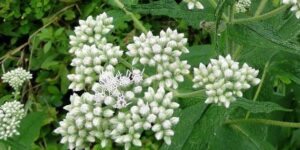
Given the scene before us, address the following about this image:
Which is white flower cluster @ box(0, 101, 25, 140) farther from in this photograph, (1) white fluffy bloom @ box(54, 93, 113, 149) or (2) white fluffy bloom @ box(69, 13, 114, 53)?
(1) white fluffy bloom @ box(54, 93, 113, 149)

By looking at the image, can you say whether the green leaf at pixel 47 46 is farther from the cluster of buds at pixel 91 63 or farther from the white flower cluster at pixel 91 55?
the cluster of buds at pixel 91 63

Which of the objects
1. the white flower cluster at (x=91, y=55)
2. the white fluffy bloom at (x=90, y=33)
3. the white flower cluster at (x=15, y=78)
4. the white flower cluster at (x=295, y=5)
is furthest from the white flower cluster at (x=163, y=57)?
the white flower cluster at (x=15, y=78)

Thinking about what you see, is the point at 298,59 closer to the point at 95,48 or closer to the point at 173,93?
the point at 173,93

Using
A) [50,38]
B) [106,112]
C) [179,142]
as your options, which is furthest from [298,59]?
[50,38]

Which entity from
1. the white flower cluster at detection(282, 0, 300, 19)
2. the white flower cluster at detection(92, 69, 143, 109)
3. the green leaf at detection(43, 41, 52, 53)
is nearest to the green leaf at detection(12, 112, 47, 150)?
the white flower cluster at detection(92, 69, 143, 109)

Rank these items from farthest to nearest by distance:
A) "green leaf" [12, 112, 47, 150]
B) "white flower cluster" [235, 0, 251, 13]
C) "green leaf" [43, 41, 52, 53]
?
"green leaf" [43, 41, 52, 53] → "white flower cluster" [235, 0, 251, 13] → "green leaf" [12, 112, 47, 150]

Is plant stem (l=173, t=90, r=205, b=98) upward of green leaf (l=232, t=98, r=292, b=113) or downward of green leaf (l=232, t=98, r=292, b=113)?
upward
